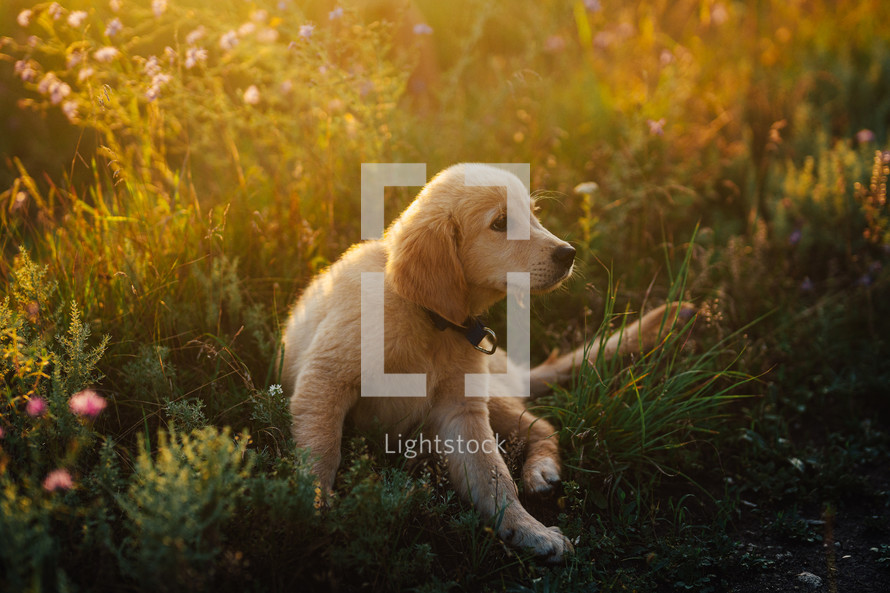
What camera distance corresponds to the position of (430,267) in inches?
90.5

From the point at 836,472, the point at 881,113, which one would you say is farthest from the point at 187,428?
the point at 881,113

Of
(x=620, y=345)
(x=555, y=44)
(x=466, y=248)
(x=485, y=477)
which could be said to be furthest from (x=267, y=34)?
(x=555, y=44)

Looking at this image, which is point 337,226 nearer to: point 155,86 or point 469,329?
point 155,86

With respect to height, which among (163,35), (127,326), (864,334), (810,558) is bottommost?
(810,558)

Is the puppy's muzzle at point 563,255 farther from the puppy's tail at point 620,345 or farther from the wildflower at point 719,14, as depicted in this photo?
the wildflower at point 719,14

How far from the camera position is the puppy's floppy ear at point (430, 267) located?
2.27 meters

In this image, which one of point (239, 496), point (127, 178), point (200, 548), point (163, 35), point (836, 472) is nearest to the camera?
point (200, 548)

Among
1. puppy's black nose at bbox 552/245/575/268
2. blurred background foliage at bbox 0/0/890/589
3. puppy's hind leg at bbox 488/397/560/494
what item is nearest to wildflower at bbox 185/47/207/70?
blurred background foliage at bbox 0/0/890/589

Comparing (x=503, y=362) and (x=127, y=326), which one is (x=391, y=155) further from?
(x=127, y=326)

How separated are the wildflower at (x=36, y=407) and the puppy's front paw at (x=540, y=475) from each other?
1.76m

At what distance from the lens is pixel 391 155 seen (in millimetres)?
3709

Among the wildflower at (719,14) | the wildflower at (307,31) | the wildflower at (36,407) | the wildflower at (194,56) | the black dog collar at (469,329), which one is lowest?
the wildflower at (36,407)

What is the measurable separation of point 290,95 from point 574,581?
4098 mm

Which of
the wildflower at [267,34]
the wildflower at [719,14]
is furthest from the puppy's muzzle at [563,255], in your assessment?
the wildflower at [719,14]
